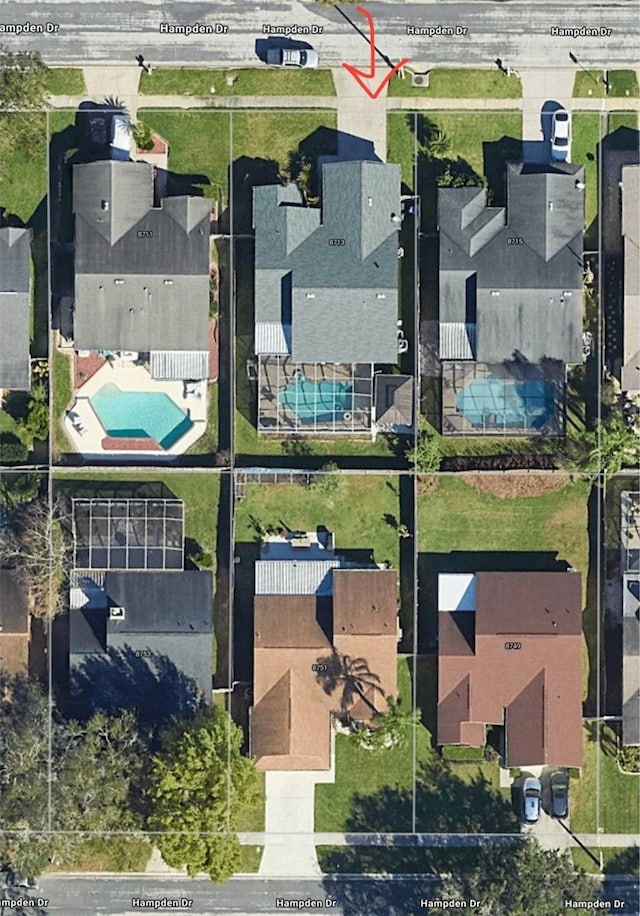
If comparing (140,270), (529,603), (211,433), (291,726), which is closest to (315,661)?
(291,726)

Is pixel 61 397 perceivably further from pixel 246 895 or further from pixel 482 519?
pixel 246 895

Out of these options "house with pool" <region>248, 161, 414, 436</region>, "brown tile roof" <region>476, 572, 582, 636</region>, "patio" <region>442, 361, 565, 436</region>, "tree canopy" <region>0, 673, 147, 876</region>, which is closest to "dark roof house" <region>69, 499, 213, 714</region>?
"tree canopy" <region>0, 673, 147, 876</region>

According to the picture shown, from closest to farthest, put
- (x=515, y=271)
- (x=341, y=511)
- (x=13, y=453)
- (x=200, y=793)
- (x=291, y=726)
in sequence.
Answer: (x=200, y=793) → (x=515, y=271) → (x=291, y=726) → (x=13, y=453) → (x=341, y=511)

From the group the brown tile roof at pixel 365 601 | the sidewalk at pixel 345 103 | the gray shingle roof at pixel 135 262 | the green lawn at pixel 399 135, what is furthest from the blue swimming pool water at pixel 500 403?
the sidewalk at pixel 345 103

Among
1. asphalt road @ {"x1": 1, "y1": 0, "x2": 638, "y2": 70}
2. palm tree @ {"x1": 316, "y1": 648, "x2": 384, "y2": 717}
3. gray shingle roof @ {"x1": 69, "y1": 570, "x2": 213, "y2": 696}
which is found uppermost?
asphalt road @ {"x1": 1, "y1": 0, "x2": 638, "y2": 70}

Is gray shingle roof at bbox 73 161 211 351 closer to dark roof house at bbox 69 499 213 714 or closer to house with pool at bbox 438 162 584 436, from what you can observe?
dark roof house at bbox 69 499 213 714

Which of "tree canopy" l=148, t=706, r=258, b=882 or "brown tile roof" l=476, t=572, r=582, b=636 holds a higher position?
"brown tile roof" l=476, t=572, r=582, b=636

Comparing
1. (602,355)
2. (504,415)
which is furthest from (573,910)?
(602,355)

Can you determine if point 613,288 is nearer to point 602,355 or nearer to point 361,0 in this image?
point 602,355
